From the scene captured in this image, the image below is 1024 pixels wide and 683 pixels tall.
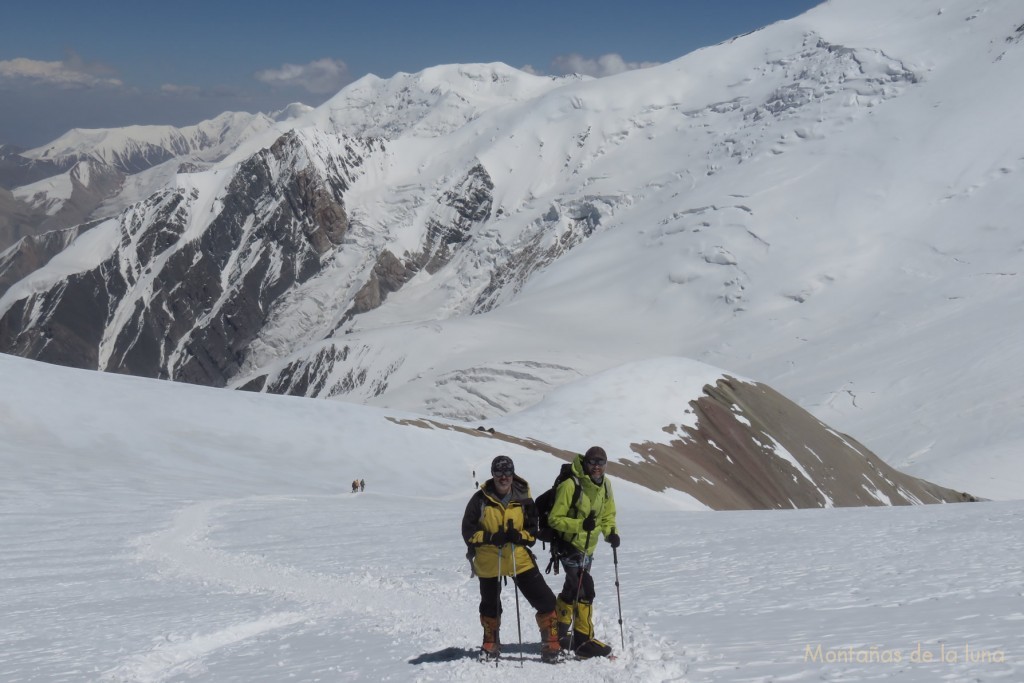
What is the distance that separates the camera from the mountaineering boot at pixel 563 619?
11.9 meters

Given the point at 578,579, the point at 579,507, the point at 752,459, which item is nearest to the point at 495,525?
the point at 579,507

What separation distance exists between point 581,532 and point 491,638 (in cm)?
164

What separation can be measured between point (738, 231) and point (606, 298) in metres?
28.4

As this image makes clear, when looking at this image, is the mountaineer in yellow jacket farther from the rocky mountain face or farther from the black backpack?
the rocky mountain face

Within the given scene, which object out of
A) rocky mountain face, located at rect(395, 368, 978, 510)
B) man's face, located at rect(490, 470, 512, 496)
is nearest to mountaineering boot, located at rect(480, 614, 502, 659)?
man's face, located at rect(490, 470, 512, 496)

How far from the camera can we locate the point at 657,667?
11000 millimetres

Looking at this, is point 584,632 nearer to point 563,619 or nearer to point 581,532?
point 563,619

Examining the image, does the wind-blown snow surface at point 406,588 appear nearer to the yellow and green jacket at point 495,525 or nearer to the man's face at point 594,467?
the yellow and green jacket at point 495,525

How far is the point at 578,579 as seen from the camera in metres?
11.8

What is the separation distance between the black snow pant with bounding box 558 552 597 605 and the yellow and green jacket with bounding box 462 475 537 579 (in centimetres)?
50

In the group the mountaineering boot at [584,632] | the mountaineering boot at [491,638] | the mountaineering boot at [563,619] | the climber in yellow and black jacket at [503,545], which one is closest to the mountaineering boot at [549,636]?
the climber in yellow and black jacket at [503,545]

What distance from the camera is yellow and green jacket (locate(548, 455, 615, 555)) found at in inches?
460

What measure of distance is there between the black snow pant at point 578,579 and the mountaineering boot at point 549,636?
29 cm

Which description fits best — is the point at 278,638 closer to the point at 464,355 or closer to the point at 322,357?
the point at 464,355
